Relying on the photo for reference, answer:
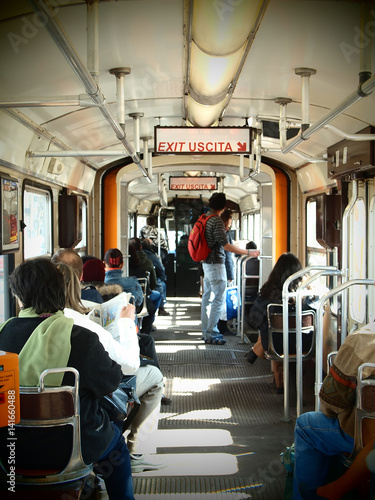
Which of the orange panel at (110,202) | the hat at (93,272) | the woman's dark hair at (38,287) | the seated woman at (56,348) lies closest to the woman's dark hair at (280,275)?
the hat at (93,272)

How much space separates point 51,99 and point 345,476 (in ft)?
9.15

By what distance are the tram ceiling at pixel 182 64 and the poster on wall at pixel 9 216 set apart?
0.84ft

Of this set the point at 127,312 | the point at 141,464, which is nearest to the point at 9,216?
the point at 127,312

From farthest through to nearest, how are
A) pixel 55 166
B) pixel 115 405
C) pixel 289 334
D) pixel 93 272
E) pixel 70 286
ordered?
pixel 55 166 → pixel 289 334 → pixel 93 272 → pixel 70 286 → pixel 115 405

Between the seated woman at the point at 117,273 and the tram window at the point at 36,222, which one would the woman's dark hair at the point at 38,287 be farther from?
the seated woman at the point at 117,273

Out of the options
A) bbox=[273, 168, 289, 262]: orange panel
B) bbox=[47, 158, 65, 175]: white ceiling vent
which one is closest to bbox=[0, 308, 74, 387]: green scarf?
bbox=[47, 158, 65, 175]: white ceiling vent

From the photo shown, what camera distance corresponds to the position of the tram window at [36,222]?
5.24 m

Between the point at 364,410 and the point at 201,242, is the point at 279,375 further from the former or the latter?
the point at 364,410

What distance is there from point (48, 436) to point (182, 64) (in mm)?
2899

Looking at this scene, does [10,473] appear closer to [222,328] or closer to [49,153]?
[49,153]

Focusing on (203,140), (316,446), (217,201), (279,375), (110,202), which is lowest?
(279,375)

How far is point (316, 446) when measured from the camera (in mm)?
2807

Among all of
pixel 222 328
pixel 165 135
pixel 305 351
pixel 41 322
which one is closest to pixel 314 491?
pixel 41 322

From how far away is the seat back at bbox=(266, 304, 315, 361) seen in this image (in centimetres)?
495
